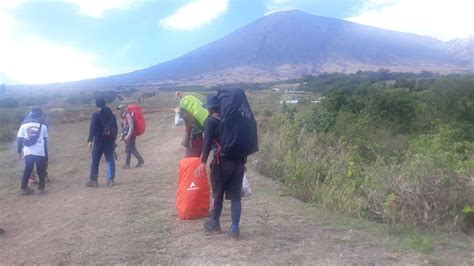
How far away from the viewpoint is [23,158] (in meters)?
8.79

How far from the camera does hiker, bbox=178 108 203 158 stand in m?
6.71

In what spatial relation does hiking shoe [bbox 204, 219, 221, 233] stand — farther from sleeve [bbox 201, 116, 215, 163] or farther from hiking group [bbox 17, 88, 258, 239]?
sleeve [bbox 201, 116, 215, 163]

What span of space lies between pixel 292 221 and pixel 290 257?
133cm

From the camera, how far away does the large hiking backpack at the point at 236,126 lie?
17.0 feet

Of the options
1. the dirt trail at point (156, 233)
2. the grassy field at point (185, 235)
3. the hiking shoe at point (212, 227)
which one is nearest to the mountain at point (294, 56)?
the dirt trail at point (156, 233)

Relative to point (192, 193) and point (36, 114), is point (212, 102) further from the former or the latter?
point (36, 114)

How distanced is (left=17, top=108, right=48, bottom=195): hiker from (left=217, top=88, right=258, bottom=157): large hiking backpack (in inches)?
184

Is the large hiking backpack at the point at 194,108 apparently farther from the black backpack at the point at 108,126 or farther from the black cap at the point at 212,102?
the black backpack at the point at 108,126

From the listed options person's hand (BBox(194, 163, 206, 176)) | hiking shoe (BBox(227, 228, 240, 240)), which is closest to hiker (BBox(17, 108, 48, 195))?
person's hand (BBox(194, 163, 206, 176))

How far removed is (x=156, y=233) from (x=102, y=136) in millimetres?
3498

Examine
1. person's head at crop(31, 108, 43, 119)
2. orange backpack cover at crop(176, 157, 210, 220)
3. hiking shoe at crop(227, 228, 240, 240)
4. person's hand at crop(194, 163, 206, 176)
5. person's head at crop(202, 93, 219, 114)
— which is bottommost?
hiking shoe at crop(227, 228, 240, 240)

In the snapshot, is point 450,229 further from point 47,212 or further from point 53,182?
point 53,182

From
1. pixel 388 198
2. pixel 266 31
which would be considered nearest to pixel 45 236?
pixel 388 198

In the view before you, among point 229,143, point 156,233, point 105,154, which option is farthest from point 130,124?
point 229,143
